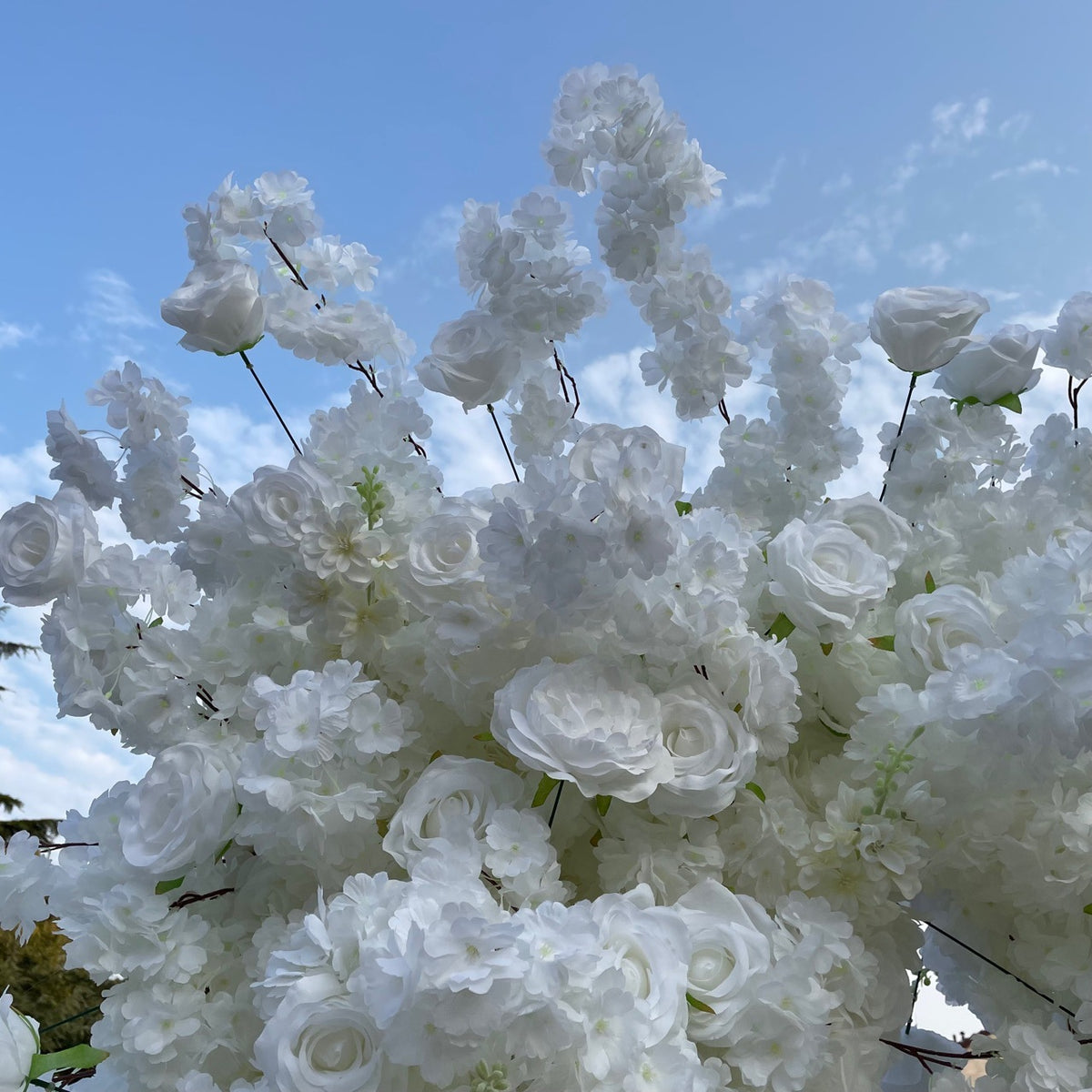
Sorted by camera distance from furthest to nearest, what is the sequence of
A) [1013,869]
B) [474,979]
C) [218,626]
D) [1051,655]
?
1. [218,626]
2. [1013,869]
3. [1051,655]
4. [474,979]

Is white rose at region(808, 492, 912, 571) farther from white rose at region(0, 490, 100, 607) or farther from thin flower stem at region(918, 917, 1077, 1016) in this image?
white rose at region(0, 490, 100, 607)

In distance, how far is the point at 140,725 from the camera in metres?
0.76

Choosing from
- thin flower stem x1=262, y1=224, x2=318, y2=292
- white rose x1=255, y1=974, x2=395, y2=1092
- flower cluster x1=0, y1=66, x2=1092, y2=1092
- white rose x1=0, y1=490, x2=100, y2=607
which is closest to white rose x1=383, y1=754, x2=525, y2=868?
flower cluster x1=0, y1=66, x2=1092, y2=1092

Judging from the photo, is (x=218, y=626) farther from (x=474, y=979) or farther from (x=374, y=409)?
(x=474, y=979)

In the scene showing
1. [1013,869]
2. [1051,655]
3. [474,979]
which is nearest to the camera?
[474,979]

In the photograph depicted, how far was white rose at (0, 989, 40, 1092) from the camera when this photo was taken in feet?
1.72

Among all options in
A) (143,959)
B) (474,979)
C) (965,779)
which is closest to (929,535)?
(965,779)

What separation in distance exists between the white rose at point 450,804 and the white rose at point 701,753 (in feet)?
0.31

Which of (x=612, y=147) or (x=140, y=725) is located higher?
(x=612, y=147)

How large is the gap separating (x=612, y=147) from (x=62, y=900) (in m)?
0.66

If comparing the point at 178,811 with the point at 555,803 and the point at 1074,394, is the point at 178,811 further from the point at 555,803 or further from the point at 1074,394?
the point at 1074,394

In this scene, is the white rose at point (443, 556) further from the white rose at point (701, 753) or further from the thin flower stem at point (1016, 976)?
the thin flower stem at point (1016, 976)

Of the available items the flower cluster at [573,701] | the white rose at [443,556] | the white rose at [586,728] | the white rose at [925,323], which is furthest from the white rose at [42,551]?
the white rose at [925,323]

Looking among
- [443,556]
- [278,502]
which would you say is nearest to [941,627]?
[443,556]
